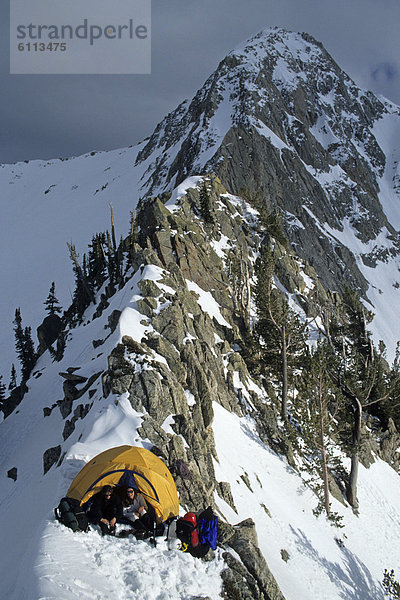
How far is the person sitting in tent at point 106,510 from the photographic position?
9086 mm

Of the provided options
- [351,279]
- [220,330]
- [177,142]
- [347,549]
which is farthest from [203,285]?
[177,142]

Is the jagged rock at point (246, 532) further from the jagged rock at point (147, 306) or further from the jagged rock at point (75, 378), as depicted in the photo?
the jagged rock at point (147, 306)

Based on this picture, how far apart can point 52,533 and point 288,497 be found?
1418 centimetres

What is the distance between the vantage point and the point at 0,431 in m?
25.3

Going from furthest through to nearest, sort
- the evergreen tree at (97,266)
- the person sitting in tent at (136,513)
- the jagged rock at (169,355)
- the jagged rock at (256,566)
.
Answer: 1. the evergreen tree at (97,266)
2. the jagged rock at (169,355)
3. the jagged rock at (256,566)
4. the person sitting in tent at (136,513)

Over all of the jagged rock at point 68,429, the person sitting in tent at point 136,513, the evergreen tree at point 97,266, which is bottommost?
the person sitting in tent at point 136,513

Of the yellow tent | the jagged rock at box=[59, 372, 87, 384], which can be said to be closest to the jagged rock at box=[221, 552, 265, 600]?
the yellow tent

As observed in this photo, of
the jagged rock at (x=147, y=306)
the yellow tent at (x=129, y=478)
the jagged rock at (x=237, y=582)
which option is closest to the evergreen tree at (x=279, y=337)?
the jagged rock at (x=147, y=306)

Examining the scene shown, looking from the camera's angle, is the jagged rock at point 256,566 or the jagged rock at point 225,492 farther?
the jagged rock at point 225,492

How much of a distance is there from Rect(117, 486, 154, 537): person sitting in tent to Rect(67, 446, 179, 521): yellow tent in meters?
0.17

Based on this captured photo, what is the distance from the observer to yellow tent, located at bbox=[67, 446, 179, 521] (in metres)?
9.90

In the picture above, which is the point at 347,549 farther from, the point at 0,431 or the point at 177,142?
the point at 177,142

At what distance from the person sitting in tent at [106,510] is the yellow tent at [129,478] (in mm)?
233

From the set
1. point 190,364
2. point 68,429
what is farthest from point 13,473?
point 190,364
